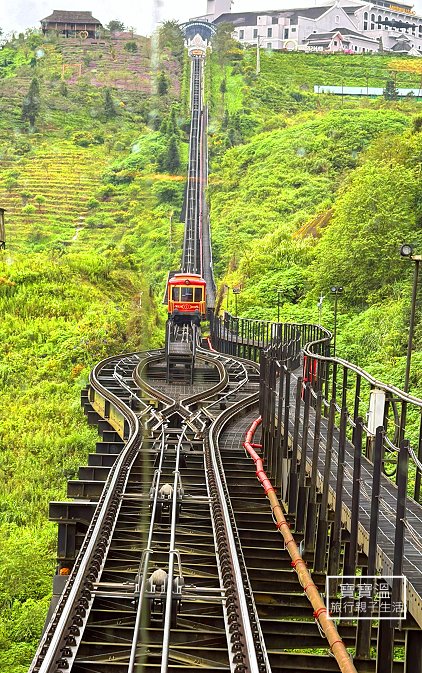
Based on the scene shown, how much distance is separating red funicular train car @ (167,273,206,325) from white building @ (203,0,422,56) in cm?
6920

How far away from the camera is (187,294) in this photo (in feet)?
103

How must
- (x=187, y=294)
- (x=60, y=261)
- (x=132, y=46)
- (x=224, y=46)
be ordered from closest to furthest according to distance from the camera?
1. (x=132, y=46)
2. (x=187, y=294)
3. (x=60, y=261)
4. (x=224, y=46)

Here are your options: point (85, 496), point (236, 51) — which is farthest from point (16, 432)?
point (236, 51)

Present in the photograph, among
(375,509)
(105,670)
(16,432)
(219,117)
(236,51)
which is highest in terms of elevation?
(236,51)

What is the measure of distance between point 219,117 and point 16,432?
184 ft

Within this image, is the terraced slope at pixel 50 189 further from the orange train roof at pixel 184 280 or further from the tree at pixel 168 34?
the tree at pixel 168 34

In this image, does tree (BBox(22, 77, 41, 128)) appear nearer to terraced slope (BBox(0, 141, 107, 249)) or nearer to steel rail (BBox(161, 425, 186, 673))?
terraced slope (BBox(0, 141, 107, 249))

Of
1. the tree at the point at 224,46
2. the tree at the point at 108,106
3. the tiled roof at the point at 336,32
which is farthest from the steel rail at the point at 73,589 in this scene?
the tiled roof at the point at 336,32

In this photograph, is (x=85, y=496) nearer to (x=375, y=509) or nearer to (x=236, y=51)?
(x=375, y=509)

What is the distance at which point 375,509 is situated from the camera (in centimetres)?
637

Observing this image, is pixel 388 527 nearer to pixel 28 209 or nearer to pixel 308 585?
pixel 308 585

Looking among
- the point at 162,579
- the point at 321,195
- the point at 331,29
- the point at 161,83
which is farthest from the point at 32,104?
the point at 161,83

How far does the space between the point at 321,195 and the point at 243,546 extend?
4216 centimetres

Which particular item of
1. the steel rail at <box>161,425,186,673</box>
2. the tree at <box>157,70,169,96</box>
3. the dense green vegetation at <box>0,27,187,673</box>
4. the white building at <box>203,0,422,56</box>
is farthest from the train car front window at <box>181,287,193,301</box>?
the white building at <box>203,0,422,56</box>
